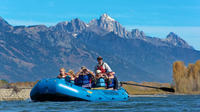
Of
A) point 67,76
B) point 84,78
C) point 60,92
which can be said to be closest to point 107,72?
point 84,78

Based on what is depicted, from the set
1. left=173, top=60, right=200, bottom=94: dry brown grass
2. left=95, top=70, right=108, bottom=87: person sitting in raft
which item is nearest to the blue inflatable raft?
left=95, top=70, right=108, bottom=87: person sitting in raft

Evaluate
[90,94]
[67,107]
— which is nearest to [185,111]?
[67,107]

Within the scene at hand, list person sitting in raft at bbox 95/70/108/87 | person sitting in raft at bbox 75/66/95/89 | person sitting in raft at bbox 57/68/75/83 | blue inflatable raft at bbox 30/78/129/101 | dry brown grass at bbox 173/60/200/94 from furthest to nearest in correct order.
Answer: dry brown grass at bbox 173/60/200/94
person sitting in raft at bbox 95/70/108/87
person sitting in raft at bbox 57/68/75/83
person sitting in raft at bbox 75/66/95/89
blue inflatable raft at bbox 30/78/129/101

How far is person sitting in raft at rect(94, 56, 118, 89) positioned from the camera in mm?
36031

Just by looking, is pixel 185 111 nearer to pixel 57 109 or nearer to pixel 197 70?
pixel 57 109

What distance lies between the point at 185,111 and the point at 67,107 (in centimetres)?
677

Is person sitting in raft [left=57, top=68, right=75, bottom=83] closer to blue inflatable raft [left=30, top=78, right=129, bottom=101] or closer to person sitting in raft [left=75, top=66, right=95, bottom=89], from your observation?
person sitting in raft [left=75, top=66, right=95, bottom=89]

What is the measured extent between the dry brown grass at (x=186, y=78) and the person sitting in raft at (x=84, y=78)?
5391 cm

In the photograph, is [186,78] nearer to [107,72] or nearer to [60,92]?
[107,72]

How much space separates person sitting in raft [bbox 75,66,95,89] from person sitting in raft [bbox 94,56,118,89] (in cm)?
77

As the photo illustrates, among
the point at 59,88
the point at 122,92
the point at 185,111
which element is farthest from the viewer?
the point at 122,92

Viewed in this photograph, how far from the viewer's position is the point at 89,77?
36.0 meters

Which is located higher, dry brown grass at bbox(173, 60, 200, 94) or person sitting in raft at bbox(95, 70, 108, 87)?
dry brown grass at bbox(173, 60, 200, 94)

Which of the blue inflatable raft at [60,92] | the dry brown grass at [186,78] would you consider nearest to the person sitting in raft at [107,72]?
the blue inflatable raft at [60,92]
